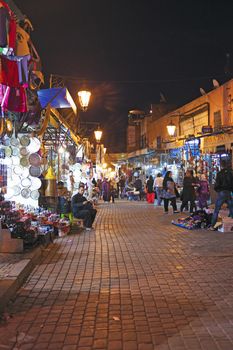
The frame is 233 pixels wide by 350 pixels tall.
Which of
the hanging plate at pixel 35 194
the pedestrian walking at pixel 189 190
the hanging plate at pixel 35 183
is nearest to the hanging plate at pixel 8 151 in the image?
the hanging plate at pixel 35 183

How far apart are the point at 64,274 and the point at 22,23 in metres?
4.90

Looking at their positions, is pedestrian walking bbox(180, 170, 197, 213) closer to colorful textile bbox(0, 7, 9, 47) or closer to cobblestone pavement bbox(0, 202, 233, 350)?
cobblestone pavement bbox(0, 202, 233, 350)

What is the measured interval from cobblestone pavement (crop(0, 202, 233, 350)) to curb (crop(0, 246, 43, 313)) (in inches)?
4.6

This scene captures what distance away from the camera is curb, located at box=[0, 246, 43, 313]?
5.56m

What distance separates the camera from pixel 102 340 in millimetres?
4410

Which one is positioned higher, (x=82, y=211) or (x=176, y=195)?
(x=176, y=195)

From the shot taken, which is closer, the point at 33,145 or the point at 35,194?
the point at 33,145

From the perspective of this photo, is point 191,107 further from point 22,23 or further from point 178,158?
point 22,23

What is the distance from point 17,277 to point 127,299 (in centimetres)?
170

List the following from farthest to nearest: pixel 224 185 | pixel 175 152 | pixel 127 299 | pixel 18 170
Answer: pixel 175 152 → pixel 18 170 → pixel 224 185 → pixel 127 299

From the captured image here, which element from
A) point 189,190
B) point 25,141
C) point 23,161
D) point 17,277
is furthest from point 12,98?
point 189,190

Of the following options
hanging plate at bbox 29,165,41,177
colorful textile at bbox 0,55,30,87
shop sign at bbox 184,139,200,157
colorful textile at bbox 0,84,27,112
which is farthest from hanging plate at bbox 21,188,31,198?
shop sign at bbox 184,139,200,157

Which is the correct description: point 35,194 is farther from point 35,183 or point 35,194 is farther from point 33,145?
point 33,145

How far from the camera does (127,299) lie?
Result: 5781 mm
